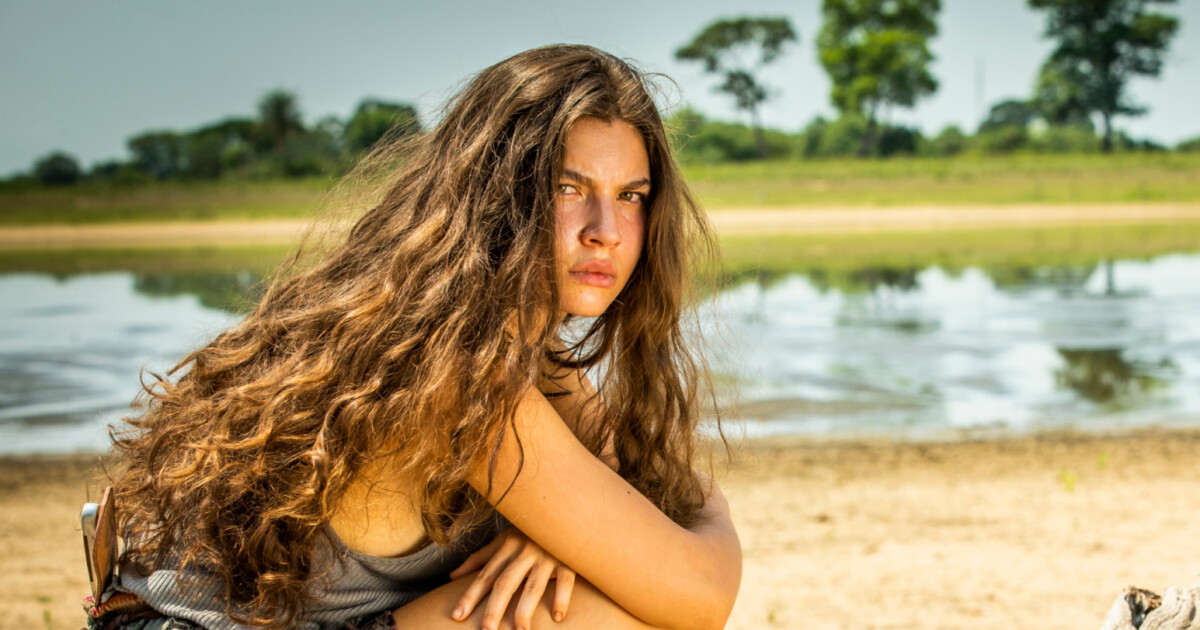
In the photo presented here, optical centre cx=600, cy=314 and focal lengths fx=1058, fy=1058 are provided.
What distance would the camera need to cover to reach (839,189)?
31891mm

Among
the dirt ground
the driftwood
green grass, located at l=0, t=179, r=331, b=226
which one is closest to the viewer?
the driftwood

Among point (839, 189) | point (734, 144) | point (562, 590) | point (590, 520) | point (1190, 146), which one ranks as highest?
point (734, 144)

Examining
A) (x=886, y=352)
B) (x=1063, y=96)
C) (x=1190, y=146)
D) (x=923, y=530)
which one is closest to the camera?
(x=923, y=530)

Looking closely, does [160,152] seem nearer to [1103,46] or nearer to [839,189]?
[839,189]

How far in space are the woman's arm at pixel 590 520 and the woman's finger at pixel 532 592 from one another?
0.03m

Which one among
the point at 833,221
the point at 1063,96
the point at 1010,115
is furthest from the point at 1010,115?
the point at 833,221

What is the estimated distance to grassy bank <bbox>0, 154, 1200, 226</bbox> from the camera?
96.8 ft

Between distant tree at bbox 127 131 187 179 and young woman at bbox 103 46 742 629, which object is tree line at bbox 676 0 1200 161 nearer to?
distant tree at bbox 127 131 187 179

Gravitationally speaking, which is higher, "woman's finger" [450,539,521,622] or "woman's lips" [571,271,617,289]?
"woman's lips" [571,271,617,289]

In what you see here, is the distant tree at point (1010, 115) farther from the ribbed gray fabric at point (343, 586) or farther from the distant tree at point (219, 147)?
the ribbed gray fabric at point (343, 586)

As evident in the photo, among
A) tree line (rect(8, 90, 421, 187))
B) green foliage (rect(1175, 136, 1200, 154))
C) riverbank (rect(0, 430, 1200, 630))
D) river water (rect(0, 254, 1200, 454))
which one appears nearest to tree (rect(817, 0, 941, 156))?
green foliage (rect(1175, 136, 1200, 154))

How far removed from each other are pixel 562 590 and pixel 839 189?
1231 inches

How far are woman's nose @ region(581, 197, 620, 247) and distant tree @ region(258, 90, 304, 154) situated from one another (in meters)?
47.9

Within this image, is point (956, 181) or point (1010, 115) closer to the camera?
point (956, 181)
